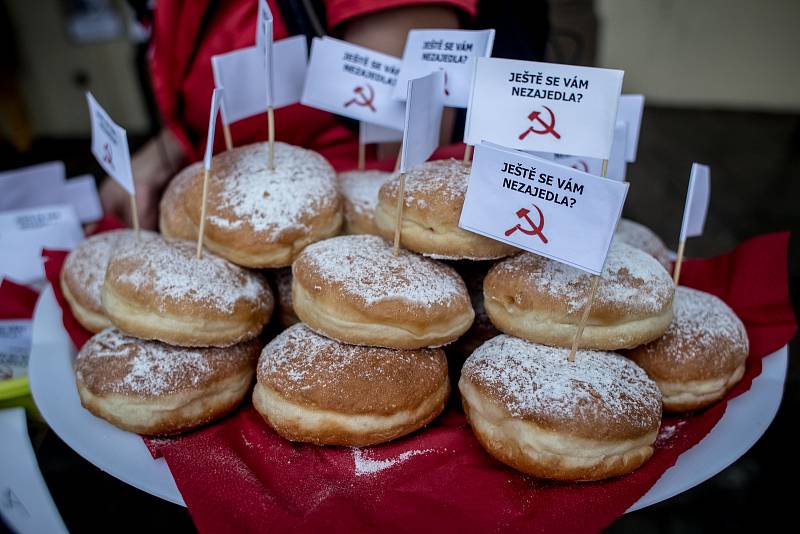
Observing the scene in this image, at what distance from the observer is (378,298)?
4.56 feet

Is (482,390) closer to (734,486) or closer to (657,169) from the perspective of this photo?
(734,486)

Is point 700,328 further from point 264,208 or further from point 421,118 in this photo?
point 264,208

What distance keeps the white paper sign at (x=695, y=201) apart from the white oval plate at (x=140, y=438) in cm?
44

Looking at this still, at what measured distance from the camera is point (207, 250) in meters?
1.66

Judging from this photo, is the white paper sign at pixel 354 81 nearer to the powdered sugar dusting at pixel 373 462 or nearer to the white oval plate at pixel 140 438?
the powdered sugar dusting at pixel 373 462

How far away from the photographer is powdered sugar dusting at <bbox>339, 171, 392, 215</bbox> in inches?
71.4

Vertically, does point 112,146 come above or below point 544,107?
below

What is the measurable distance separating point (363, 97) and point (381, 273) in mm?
725

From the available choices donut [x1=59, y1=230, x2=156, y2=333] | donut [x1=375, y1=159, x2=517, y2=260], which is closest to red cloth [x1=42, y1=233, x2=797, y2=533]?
donut [x1=375, y1=159, x2=517, y2=260]

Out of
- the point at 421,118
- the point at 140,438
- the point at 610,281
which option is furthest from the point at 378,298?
the point at 140,438

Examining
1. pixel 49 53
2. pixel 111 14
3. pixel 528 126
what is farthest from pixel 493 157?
pixel 49 53

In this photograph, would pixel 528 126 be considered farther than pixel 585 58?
No

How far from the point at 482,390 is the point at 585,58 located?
211 inches

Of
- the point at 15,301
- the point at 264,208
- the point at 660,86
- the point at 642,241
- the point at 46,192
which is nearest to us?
the point at 264,208
